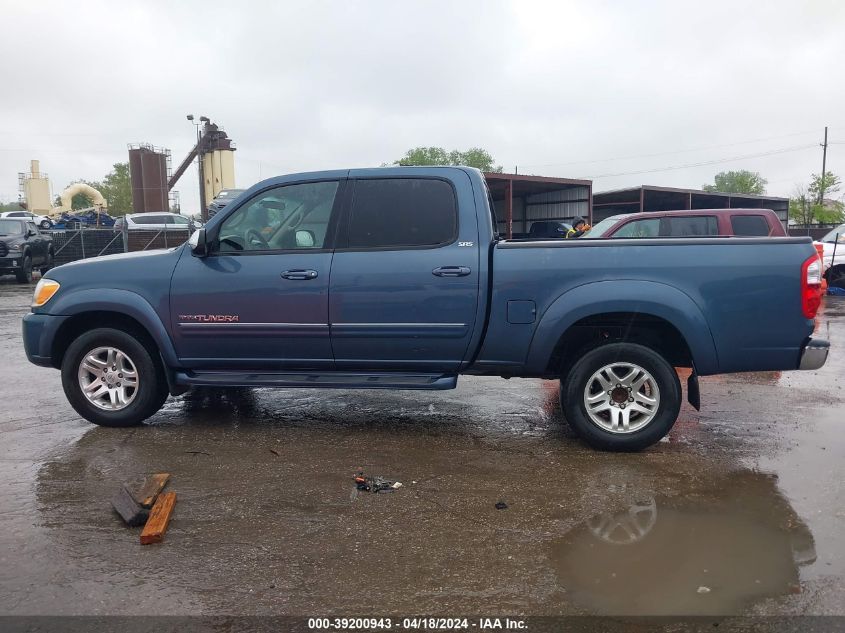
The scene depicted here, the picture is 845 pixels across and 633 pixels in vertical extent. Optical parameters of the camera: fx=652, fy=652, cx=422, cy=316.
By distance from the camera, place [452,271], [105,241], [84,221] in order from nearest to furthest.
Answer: [452,271], [105,241], [84,221]

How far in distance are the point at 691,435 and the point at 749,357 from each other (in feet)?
2.90

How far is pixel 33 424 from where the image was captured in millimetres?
5238

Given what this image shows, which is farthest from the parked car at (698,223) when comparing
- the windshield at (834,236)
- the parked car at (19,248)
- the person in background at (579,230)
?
the parked car at (19,248)

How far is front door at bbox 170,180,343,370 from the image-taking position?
4.67m

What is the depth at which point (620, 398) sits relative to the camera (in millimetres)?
4492

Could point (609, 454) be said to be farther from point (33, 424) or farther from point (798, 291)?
point (33, 424)

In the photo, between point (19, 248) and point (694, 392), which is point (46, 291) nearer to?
point (694, 392)

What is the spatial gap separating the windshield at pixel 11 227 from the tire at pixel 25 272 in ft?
2.37

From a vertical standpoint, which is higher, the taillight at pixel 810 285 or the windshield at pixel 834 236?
the windshield at pixel 834 236

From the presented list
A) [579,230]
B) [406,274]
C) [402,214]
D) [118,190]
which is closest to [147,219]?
[579,230]

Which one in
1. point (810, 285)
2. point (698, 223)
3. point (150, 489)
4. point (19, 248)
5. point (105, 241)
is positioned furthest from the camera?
point (105, 241)

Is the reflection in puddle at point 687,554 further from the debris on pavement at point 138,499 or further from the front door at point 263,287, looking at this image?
the front door at point 263,287

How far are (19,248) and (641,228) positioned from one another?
16356 mm

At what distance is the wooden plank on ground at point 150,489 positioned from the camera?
358 centimetres
